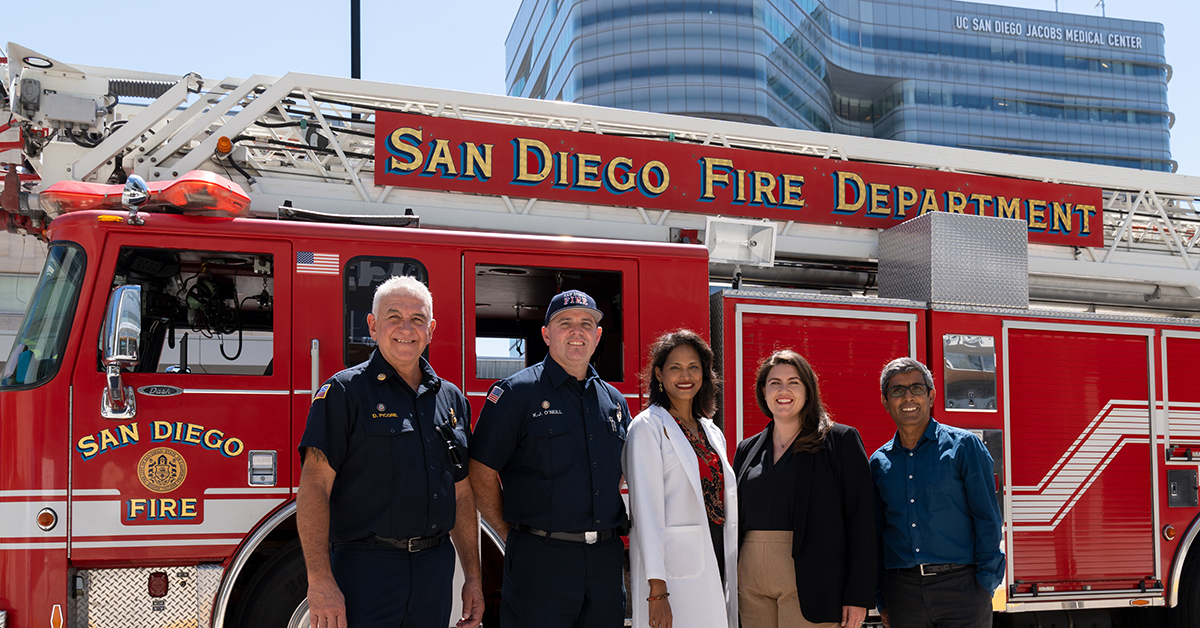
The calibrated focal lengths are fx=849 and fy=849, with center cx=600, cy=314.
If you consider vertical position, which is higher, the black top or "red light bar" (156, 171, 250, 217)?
"red light bar" (156, 171, 250, 217)

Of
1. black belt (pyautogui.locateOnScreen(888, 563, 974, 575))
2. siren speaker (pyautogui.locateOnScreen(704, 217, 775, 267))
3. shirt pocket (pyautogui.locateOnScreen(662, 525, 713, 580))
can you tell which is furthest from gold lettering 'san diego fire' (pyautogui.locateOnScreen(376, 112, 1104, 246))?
black belt (pyautogui.locateOnScreen(888, 563, 974, 575))

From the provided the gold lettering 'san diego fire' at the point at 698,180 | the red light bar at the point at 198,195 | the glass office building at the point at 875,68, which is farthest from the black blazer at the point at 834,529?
the glass office building at the point at 875,68

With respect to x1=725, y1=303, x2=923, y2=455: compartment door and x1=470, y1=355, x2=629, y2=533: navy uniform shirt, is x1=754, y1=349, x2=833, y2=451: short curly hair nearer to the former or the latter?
x1=470, y1=355, x2=629, y2=533: navy uniform shirt

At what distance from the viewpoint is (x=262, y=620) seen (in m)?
3.99

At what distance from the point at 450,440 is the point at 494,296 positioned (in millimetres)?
1610

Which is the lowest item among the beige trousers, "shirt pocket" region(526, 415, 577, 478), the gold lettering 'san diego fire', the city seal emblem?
the beige trousers

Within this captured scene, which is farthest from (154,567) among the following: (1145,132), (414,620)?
(1145,132)

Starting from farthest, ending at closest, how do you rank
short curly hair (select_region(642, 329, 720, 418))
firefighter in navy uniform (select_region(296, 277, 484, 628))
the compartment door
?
the compartment door
short curly hair (select_region(642, 329, 720, 418))
firefighter in navy uniform (select_region(296, 277, 484, 628))

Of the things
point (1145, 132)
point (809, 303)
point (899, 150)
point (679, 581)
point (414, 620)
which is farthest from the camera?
point (1145, 132)

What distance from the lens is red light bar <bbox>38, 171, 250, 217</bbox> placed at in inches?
163

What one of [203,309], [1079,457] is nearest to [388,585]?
[203,309]

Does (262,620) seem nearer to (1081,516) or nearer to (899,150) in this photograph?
(1081,516)

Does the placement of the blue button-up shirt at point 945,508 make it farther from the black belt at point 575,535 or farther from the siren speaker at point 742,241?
the siren speaker at point 742,241

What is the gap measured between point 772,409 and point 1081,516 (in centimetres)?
328
